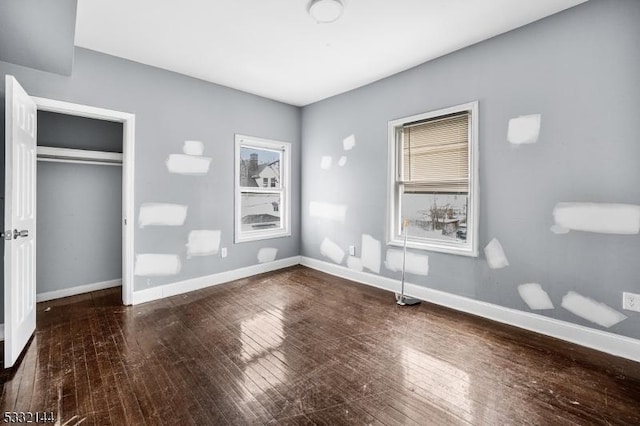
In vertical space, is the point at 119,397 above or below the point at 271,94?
A: below

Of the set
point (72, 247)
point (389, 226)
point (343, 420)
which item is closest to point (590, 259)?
point (389, 226)

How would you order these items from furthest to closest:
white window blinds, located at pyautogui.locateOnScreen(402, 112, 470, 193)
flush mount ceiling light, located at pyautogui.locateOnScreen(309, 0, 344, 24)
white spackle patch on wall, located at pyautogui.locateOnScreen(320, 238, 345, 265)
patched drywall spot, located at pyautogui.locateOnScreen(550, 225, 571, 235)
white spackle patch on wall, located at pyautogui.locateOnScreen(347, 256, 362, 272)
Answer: white spackle patch on wall, located at pyautogui.locateOnScreen(320, 238, 345, 265) → white spackle patch on wall, located at pyautogui.locateOnScreen(347, 256, 362, 272) → white window blinds, located at pyautogui.locateOnScreen(402, 112, 470, 193) → patched drywall spot, located at pyautogui.locateOnScreen(550, 225, 571, 235) → flush mount ceiling light, located at pyautogui.locateOnScreen(309, 0, 344, 24)

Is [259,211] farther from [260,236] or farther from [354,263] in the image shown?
[354,263]

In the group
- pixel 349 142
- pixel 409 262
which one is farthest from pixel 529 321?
pixel 349 142

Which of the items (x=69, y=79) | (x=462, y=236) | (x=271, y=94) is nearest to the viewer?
(x=69, y=79)

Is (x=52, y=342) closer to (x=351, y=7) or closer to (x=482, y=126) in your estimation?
(x=351, y=7)

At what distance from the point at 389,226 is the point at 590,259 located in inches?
79.7

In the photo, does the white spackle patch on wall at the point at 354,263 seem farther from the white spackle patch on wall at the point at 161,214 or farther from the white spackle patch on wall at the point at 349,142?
the white spackle patch on wall at the point at 161,214

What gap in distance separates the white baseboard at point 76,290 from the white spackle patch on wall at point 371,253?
348 centimetres

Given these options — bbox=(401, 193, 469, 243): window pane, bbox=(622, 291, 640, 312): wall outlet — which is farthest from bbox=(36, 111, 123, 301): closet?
bbox=(622, 291, 640, 312): wall outlet

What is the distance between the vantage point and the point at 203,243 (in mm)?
4102

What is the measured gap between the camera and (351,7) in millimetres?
2523

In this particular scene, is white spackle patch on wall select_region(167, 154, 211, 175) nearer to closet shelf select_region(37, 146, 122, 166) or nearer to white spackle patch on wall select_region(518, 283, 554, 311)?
closet shelf select_region(37, 146, 122, 166)

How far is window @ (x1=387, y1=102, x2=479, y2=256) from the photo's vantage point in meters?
3.23
